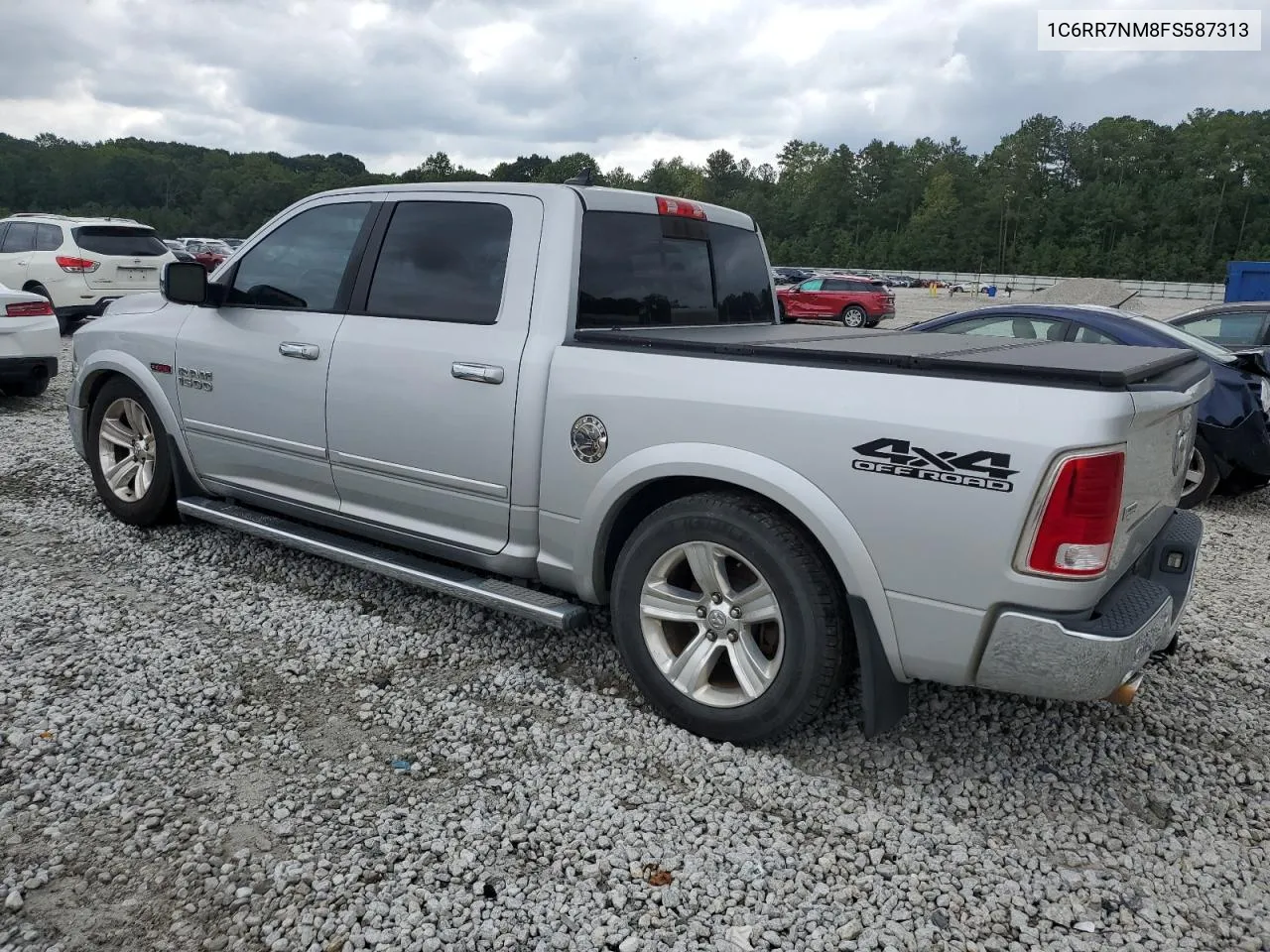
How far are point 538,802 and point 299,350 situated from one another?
233 centimetres

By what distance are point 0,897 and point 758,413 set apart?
8.14 ft

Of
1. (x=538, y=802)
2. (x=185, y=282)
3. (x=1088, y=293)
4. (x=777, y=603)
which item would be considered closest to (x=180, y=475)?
(x=185, y=282)

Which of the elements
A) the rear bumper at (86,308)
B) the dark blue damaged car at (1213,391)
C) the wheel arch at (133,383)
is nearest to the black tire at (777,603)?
the wheel arch at (133,383)

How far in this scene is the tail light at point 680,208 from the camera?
4133 mm

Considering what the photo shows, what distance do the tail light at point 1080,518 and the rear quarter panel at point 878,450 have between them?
0.15 ft

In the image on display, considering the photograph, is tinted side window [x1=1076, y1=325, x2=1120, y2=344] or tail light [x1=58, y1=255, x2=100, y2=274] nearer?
tinted side window [x1=1076, y1=325, x2=1120, y2=344]

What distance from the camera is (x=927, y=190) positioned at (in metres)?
104

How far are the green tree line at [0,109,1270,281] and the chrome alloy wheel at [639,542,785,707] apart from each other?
65894 mm

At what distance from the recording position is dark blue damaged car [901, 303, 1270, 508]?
264 inches

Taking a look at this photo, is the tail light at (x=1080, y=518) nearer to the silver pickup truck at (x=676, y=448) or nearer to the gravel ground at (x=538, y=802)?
the silver pickup truck at (x=676, y=448)

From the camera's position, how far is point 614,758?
3260mm

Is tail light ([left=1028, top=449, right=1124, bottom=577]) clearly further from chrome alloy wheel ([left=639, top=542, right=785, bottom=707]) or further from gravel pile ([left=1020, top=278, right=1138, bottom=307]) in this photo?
gravel pile ([left=1020, top=278, right=1138, bottom=307])

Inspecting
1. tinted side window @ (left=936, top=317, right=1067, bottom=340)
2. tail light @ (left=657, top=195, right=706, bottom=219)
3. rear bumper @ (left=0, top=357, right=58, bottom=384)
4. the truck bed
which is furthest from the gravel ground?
rear bumper @ (left=0, top=357, right=58, bottom=384)

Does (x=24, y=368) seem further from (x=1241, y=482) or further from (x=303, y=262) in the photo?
(x=1241, y=482)
